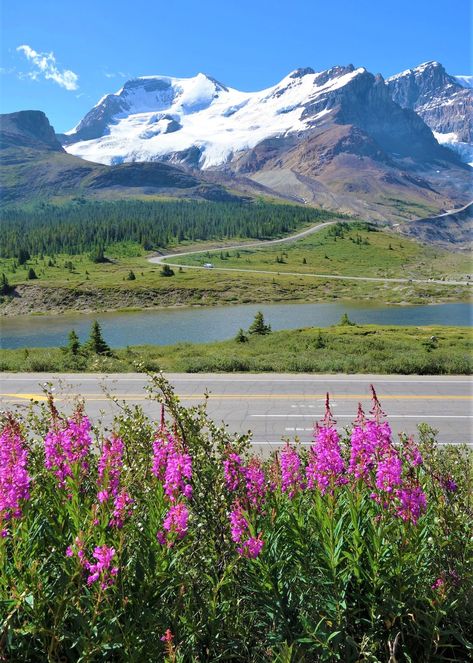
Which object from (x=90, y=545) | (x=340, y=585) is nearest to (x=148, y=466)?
(x=90, y=545)

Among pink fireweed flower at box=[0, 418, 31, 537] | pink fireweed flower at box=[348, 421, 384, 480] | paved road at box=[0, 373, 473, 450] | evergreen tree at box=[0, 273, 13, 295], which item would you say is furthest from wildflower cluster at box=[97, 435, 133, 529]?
evergreen tree at box=[0, 273, 13, 295]

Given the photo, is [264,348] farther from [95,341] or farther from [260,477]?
[260,477]

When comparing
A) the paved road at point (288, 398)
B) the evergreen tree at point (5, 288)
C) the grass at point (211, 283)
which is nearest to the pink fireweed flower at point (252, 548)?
the paved road at point (288, 398)

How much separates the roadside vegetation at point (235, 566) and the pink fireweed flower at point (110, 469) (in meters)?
0.02

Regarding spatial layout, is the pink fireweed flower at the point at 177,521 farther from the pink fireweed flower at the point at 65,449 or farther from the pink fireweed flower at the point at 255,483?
the pink fireweed flower at the point at 65,449

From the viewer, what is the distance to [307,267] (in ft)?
508

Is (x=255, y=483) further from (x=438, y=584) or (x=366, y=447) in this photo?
(x=438, y=584)

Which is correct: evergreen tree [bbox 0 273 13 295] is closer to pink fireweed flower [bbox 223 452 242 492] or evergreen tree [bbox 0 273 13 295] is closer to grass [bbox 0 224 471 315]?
grass [bbox 0 224 471 315]

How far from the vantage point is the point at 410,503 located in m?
4.64

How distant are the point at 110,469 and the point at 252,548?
1634mm

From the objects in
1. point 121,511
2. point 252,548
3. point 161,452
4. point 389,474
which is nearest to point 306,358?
point 161,452

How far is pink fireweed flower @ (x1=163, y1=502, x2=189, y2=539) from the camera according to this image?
4.43 m

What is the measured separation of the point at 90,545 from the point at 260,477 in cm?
185

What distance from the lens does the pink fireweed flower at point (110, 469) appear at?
497cm
